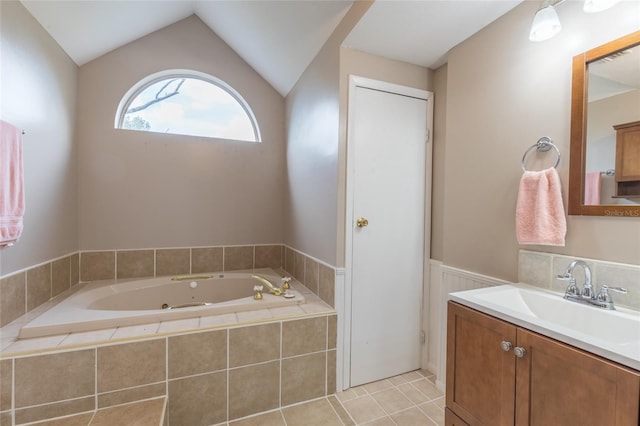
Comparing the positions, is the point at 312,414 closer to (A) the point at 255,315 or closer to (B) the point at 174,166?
(A) the point at 255,315

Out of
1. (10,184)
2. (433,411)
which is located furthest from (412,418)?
(10,184)

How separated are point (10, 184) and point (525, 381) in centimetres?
238

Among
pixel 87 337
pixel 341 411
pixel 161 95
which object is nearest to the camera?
pixel 87 337

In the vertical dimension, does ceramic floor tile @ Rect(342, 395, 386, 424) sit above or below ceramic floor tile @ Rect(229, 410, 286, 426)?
below

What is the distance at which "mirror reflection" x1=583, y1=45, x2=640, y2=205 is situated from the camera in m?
1.03

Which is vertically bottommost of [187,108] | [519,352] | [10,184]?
[519,352]

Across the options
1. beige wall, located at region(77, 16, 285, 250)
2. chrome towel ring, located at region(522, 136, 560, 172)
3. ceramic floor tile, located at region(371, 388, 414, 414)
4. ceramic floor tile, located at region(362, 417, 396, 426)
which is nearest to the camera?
chrome towel ring, located at region(522, 136, 560, 172)

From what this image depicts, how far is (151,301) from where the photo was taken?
2316mm

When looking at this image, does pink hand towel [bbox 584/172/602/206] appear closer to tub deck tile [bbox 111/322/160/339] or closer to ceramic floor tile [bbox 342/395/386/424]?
ceramic floor tile [bbox 342/395/386/424]

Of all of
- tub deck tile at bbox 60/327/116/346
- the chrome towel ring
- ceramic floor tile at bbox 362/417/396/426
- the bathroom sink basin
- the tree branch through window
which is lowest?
ceramic floor tile at bbox 362/417/396/426

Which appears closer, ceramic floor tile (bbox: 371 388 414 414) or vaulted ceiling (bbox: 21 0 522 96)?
vaulted ceiling (bbox: 21 0 522 96)

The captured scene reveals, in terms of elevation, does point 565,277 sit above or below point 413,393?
above

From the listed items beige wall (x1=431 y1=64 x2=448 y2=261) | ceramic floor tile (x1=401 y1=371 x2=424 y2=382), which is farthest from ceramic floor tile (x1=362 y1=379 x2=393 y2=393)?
beige wall (x1=431 y1=64 x2=448 y2=261)

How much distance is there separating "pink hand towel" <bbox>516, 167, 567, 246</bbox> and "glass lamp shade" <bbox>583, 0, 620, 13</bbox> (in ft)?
1.96
